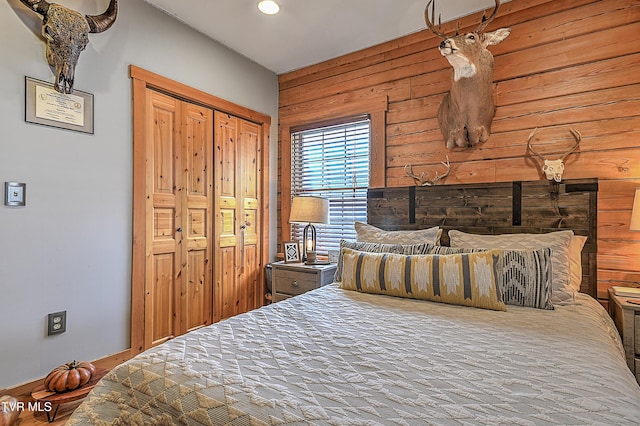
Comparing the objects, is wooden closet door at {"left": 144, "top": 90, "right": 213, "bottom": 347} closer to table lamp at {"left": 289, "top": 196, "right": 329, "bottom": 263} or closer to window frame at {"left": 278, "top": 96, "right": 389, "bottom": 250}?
table lamp at {"left": 289, "top": 196, "right": 329, "bottom": 263}

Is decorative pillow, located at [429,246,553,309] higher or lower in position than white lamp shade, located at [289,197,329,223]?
lower

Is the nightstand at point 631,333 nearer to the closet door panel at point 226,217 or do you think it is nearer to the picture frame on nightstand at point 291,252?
the picture frame on nightstand at point 291,252

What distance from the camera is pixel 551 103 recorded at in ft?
7.71

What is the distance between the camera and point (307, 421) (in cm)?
76

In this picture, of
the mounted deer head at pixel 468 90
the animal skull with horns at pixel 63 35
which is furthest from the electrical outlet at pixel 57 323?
the mounted deer head at pixel 468 90

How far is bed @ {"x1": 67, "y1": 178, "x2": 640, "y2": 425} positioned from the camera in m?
0.79

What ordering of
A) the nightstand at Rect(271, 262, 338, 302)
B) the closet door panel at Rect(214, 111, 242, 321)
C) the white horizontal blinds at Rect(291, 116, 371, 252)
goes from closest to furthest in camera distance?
1. the nightstand at Rect(271, 262, 338, 302)
2. the closet door panel at Rect(214, 111, 242, 321)
3. the white horizontal blinds at Rect(291, 116, 371, 252)

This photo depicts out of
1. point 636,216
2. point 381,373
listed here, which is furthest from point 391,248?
point 636,216

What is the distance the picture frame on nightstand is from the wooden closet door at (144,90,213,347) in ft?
2.37

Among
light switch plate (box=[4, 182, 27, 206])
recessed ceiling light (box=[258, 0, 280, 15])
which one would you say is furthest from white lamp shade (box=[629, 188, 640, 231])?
light switch plate (box=[4, 182, 27, 206])

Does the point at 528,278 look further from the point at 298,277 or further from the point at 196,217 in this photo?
the point at 196,217

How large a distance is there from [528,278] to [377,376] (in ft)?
3.89

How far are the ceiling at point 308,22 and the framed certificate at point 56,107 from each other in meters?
1.00

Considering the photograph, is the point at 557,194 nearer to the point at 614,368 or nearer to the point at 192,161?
the point at 614,368
